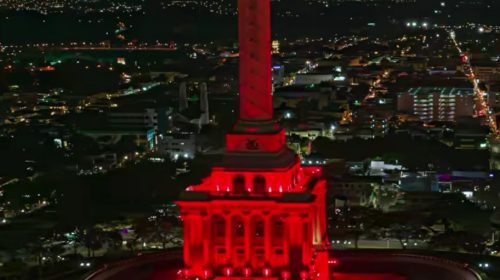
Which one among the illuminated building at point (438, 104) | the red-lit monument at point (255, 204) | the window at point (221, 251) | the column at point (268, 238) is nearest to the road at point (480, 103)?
the illuminated building at point (438, 104)

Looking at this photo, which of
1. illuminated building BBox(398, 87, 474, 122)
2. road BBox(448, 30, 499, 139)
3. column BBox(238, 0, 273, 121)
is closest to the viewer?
column BBox(238, 0, 273, 121)

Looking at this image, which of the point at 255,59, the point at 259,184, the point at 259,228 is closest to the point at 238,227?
the point at 259,228

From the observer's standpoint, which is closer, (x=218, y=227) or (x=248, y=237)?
(x=248, y=237)

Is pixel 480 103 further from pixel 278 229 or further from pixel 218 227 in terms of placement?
pixel 218 227

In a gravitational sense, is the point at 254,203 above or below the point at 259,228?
above

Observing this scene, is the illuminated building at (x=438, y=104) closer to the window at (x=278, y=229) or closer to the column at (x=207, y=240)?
the window at (x=278, y=229)

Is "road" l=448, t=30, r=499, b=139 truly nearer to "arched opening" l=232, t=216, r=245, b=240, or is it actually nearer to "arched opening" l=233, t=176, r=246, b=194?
"arched opening" l=233, t=176, r=246, b=194

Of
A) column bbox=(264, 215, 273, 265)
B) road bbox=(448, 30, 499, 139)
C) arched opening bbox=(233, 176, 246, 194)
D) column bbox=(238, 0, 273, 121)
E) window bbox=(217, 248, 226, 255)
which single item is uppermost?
column bbox=(238, 0, 273, 121)

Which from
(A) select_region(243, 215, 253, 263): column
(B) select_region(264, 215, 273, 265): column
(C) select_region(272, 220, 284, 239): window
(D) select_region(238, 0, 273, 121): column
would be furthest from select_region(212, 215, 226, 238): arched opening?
(D) select_region(238, 0, 273, 121): column

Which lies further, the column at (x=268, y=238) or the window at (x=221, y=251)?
the window at (x=221, y=251)
